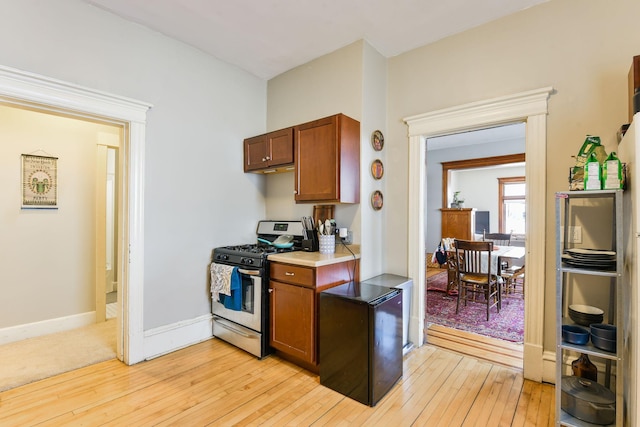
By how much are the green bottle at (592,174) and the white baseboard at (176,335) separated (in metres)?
3.23

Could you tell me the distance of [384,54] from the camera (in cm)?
305

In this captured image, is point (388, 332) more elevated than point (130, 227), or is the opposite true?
point (130, 227)

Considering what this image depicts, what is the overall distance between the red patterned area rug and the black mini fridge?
1122 millimetres

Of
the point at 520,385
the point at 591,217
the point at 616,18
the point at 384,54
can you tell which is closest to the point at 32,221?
the point at 384,54

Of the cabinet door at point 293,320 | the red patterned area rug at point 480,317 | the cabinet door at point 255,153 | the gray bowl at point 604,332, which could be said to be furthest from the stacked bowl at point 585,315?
the cabinet door at point 255,153

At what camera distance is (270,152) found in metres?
3.14

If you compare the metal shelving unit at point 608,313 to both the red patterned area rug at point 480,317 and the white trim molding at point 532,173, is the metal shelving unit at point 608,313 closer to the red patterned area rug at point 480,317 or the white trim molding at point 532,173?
the white trim molding at point 532,173

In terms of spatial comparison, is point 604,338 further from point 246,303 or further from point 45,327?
point 45,327

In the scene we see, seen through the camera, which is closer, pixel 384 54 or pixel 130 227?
pixel 130 227

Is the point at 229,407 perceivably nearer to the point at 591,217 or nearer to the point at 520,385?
the point at 520,385

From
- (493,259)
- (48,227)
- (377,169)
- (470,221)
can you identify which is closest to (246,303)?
(377,169)

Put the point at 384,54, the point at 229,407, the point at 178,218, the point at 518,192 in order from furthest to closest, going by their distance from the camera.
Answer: the point at 518,192
the point at 384,54
the point at 178,218
the point at 229,407

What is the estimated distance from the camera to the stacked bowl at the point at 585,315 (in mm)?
1899

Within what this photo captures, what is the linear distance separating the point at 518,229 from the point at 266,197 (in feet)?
23.2
